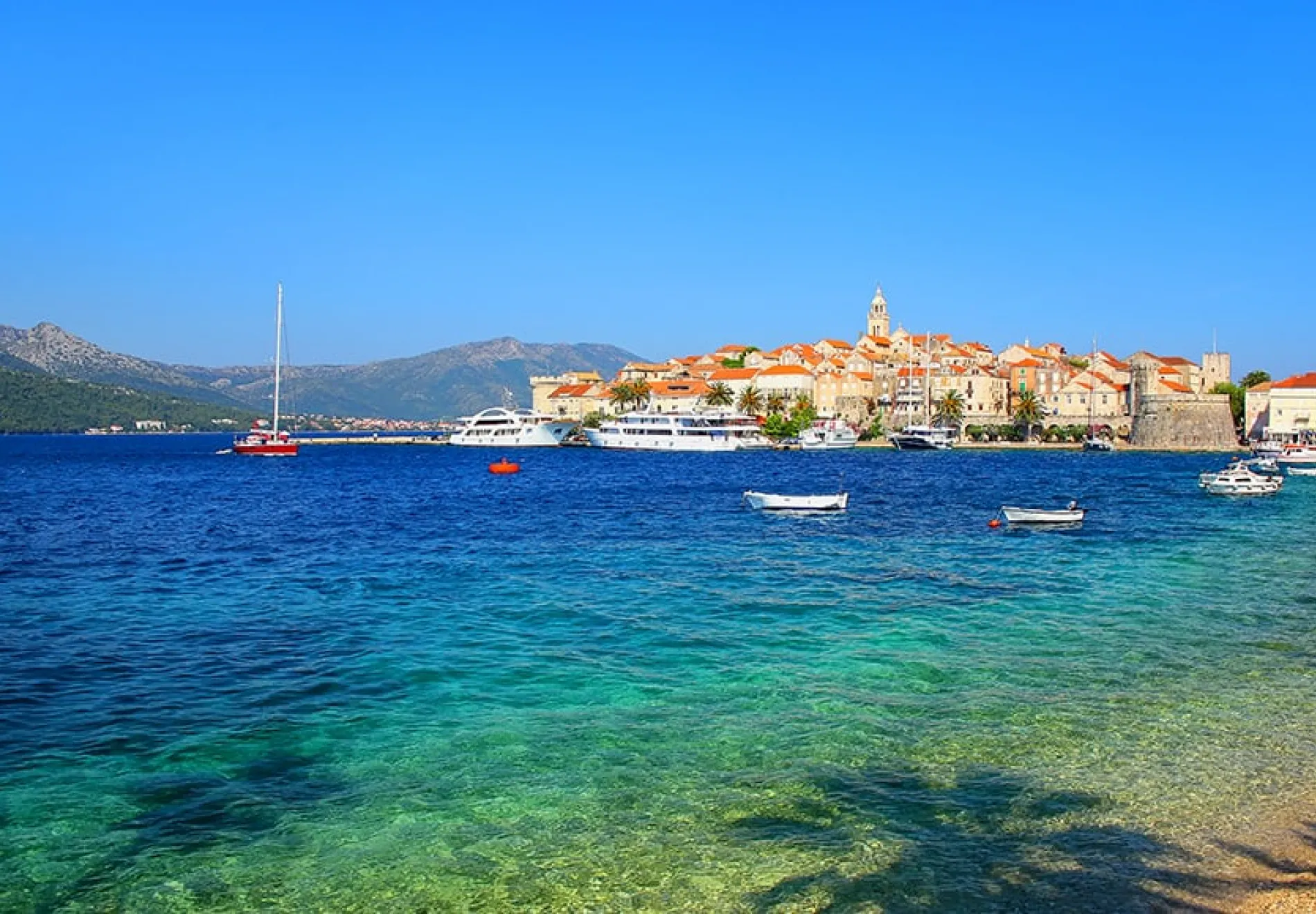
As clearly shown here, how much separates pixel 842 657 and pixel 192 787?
1017 cm

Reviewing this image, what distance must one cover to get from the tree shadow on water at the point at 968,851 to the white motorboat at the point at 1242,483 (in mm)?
49442

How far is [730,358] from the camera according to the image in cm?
18088

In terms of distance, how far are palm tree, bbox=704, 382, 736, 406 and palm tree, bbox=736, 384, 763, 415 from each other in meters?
1.35

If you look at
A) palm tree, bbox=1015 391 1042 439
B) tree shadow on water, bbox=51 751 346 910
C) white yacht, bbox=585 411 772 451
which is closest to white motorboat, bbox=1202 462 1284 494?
tree shadow on water, bbox=51 751 346 910

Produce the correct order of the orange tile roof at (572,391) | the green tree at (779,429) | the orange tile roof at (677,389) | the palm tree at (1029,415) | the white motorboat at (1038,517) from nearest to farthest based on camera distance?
the white motorboat at (1038,517) → the palm tree at (1029,415) → the green tree at (779,429) → the orange tile roof at (677,389) → the orange tile roof at (572,391)

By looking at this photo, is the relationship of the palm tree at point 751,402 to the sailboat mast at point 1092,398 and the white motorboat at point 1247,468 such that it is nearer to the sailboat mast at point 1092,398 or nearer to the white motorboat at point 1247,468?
the sailboat mast at point 1092,398

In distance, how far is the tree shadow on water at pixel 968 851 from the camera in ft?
27.5

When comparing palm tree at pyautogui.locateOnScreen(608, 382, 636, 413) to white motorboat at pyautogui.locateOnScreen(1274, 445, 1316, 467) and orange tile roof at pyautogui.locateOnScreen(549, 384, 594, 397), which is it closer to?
orange tile roof at pyautogui.locateOnScreen(549, 384, 594, 397)

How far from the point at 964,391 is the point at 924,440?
91.8 ft

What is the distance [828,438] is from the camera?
120 m

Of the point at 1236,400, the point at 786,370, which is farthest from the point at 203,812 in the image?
the point at 786,370

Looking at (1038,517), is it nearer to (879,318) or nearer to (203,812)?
(203,812)

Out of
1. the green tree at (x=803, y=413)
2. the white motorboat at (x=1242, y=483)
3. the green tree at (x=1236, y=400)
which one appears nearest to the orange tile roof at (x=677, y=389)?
the green tree at (x=803, y=413)

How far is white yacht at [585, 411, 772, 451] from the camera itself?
4702 inches
